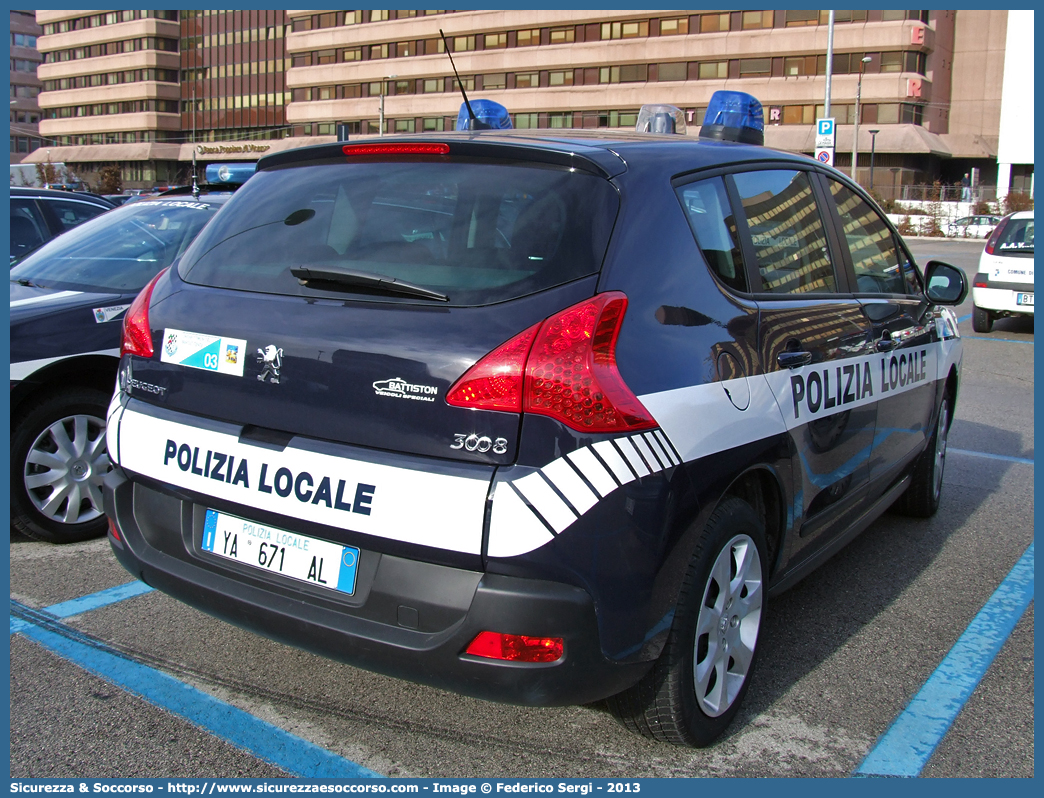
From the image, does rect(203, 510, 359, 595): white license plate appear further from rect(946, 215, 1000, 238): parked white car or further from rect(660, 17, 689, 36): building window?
rect(660, 17, 689, 36): building window

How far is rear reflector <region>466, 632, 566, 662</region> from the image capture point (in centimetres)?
225

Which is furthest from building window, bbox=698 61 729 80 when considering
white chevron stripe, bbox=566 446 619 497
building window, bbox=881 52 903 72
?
white chevron stripe, bbox=566 446 619 497

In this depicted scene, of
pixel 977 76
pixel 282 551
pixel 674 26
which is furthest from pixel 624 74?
pixel 282 551

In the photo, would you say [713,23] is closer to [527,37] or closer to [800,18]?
[800,18]

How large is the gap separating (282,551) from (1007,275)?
1245cm

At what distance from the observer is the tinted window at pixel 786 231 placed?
3125 millimetres

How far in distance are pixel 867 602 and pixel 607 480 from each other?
85.3 inches

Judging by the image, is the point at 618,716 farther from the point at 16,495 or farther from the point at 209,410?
the point at 16,495

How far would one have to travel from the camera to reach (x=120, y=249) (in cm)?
504

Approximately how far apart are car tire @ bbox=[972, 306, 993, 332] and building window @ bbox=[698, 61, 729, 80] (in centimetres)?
5800

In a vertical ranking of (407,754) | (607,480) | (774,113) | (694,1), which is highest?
(694,1)

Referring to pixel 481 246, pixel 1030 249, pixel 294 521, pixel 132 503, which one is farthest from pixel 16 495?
pixel 1030 249

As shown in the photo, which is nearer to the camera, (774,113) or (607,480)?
(607,480)

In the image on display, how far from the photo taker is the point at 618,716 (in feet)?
8.84
